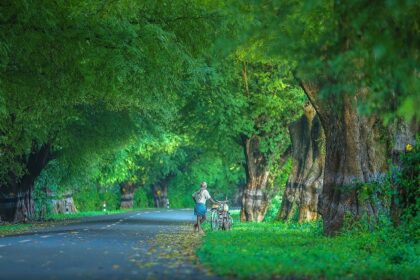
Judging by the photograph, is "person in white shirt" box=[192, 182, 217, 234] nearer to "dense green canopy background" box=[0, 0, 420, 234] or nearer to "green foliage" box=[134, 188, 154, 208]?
"dense green canopy background" box=[0, 0, 420, 234]

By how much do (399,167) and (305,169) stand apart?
17.6 m

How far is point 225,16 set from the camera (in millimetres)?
22016

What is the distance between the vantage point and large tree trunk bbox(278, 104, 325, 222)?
35.7 meters

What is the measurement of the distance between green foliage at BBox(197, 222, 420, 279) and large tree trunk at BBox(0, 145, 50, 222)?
22.6m

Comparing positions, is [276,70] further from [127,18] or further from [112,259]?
[112,259]

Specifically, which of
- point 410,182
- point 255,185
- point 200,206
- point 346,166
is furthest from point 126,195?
point 410,182

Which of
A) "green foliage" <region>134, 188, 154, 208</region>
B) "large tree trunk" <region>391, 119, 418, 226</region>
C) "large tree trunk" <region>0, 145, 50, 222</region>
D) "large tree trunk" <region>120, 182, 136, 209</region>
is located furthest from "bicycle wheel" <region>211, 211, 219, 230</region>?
"green foliage" <region>134, 188, 154, 208</region>

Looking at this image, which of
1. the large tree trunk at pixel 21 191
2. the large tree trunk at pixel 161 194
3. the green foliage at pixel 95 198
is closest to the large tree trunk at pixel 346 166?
the large tree trunk at pixel 21 191

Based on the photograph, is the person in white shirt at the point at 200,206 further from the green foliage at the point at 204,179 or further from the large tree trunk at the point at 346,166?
the green foliage at the point at 204,179

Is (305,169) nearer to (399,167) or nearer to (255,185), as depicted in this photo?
(255,185)

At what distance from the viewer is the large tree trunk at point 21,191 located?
4222 centimetres

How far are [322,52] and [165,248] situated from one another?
9.19 meters

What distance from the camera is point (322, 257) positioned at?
1527 cm

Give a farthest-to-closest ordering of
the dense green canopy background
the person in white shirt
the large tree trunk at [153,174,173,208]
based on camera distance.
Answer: the large tree trunk at [153,174,173,208]
the person in white shirt
the dense green canopy background
